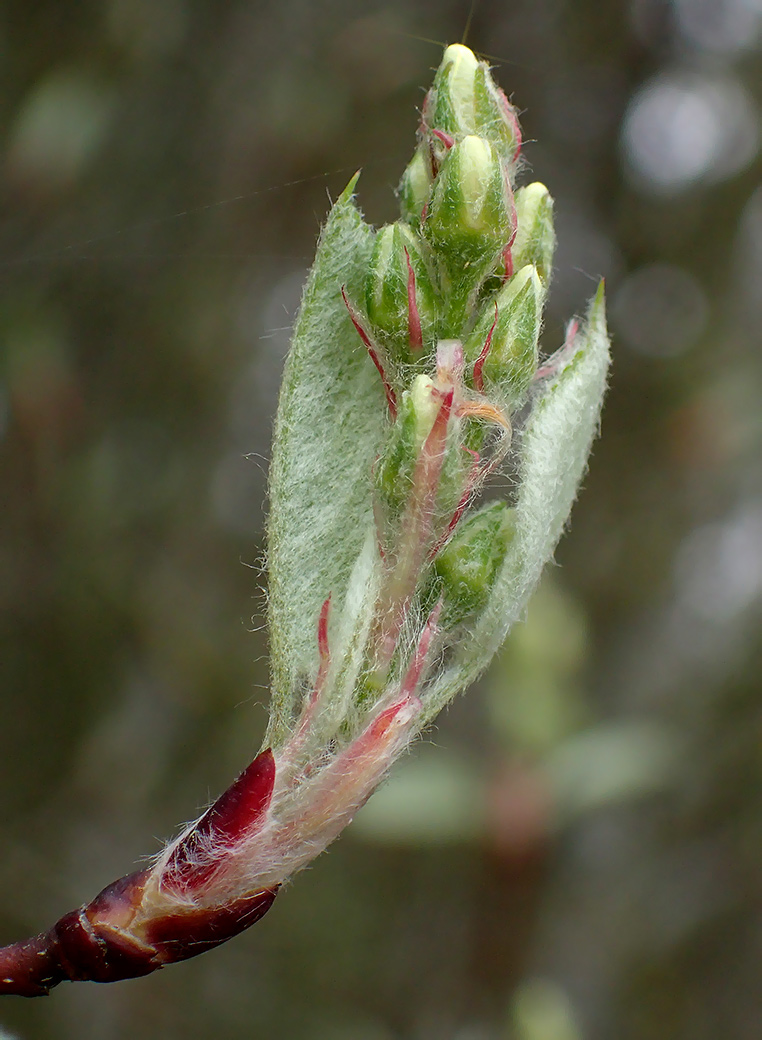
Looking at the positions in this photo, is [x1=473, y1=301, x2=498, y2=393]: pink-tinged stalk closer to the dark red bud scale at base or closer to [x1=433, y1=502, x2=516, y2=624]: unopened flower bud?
[x1=433, y1=502, x2=516, y2=624]: unopened flower bud

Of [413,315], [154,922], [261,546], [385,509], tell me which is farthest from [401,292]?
[261,546]

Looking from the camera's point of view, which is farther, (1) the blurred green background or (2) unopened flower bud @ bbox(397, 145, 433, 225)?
(1) the blurred green background

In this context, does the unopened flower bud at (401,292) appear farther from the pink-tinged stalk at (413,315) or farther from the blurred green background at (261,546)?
the blurred green background at (261,546)

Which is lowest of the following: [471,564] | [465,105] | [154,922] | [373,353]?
[154,922]

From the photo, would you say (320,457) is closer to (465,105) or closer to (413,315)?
(413,315)

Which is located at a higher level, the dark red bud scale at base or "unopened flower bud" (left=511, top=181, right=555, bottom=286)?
"unopened flower bud" (left=511, top=181, right=555, bottom=286)

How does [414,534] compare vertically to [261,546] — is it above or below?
above

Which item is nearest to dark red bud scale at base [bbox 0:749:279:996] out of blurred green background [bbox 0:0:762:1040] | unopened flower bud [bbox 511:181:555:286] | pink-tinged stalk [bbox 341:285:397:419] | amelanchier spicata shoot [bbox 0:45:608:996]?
amelanchier spicata shoot [bbox 0:45:608:996]
